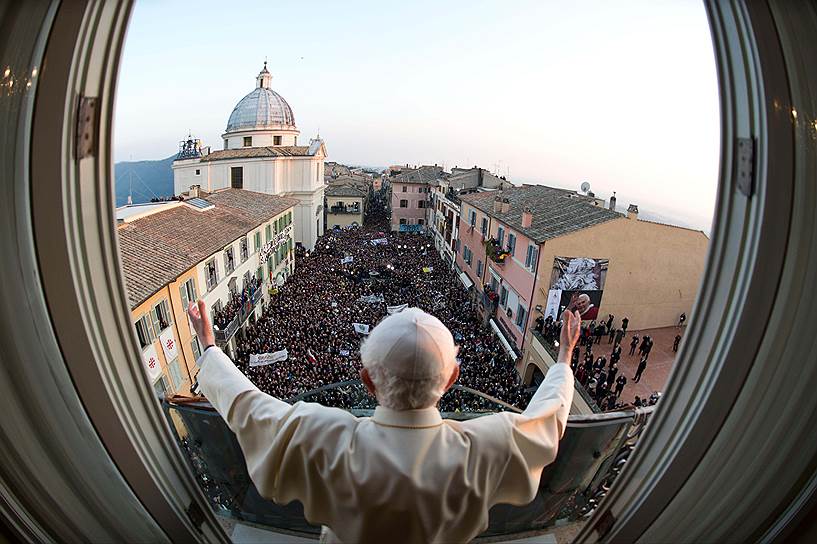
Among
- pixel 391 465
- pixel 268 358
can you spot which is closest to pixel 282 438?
pixel 391 465

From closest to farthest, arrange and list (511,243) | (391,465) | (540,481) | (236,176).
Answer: (391,465) → (540,481) → (511,243) → (236,176)

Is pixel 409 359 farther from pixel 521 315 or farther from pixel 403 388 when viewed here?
pixel 521 315

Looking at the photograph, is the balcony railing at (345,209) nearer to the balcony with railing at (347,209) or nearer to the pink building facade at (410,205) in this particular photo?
the balcony with railing at (347,209)

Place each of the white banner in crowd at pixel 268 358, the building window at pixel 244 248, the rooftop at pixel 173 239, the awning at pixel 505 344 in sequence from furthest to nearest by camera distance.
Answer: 1. the building window at pixel 244 248
2. the awning at pixel 505 344
3. the white banner in crowd at pixel 268 358
4. the rooftop at pixel 173 239

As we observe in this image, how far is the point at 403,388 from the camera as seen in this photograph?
38.1 inches

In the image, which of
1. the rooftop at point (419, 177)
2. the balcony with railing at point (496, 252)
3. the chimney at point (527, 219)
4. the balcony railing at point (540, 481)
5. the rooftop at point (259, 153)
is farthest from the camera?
the rooftop at point (419, 177)

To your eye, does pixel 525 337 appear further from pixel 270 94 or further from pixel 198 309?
pixel 270 94

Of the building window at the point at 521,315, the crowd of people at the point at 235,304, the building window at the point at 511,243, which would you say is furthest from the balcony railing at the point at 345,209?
the building window at the point at 521,315

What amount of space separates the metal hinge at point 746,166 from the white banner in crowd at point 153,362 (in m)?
9.31

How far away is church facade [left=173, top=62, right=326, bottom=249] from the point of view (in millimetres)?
27344

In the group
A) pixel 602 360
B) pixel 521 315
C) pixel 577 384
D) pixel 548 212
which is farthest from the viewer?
pixel 548 212

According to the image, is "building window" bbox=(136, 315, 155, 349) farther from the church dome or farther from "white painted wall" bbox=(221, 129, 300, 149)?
the church dome

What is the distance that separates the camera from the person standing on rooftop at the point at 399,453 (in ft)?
3.09

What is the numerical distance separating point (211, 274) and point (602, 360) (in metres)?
10.6
